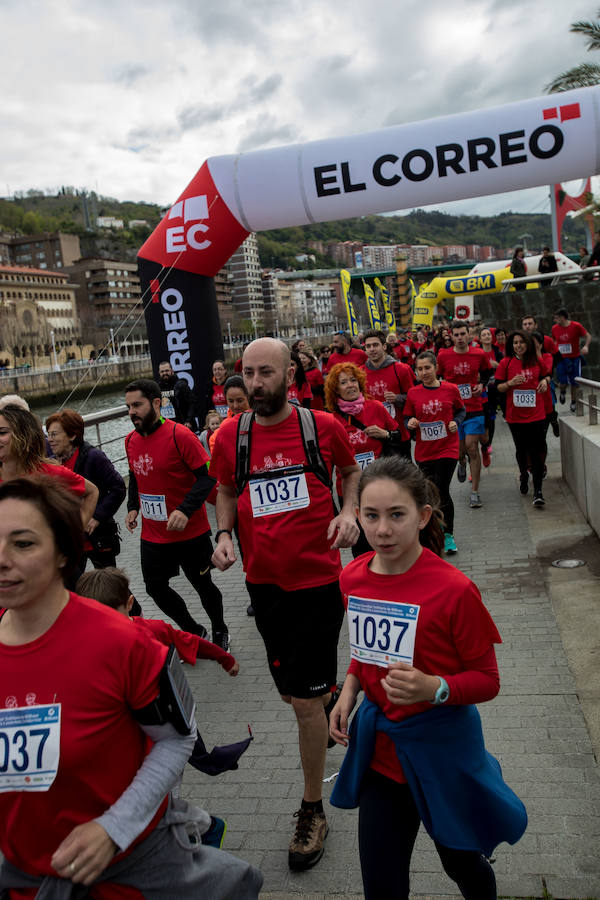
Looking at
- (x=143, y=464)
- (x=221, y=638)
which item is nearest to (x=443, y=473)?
(x=221, y=638)

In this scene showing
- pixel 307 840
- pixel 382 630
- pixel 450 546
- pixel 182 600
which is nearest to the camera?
pixel 382 630

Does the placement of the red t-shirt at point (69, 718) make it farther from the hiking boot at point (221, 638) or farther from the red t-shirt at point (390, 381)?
the red t-shirt at point (390, 381)

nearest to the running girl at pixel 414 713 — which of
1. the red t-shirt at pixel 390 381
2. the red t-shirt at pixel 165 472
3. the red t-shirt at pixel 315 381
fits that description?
the red t-shirt at pixel 165 472

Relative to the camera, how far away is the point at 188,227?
10172 millimetres

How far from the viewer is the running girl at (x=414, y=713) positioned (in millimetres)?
2188

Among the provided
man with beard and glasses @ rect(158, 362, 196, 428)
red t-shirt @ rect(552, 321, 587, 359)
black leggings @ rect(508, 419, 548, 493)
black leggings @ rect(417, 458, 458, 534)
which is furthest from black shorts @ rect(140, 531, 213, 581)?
red t-shirt @ rect(552, 321, 587, 359)

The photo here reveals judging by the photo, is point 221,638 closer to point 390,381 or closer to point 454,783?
point 454,783

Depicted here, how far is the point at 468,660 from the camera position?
2.23 meters

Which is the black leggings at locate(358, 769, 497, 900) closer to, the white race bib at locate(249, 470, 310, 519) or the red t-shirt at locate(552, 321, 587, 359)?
the white race bib at locate(249, 470, 310, 519)

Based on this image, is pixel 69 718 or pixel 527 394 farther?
pixel 527 394

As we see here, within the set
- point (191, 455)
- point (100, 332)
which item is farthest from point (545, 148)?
point (100, 332)

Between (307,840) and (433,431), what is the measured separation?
443 cm

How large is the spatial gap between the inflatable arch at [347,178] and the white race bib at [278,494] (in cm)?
693

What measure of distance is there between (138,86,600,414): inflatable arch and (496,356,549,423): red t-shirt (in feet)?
7.92
